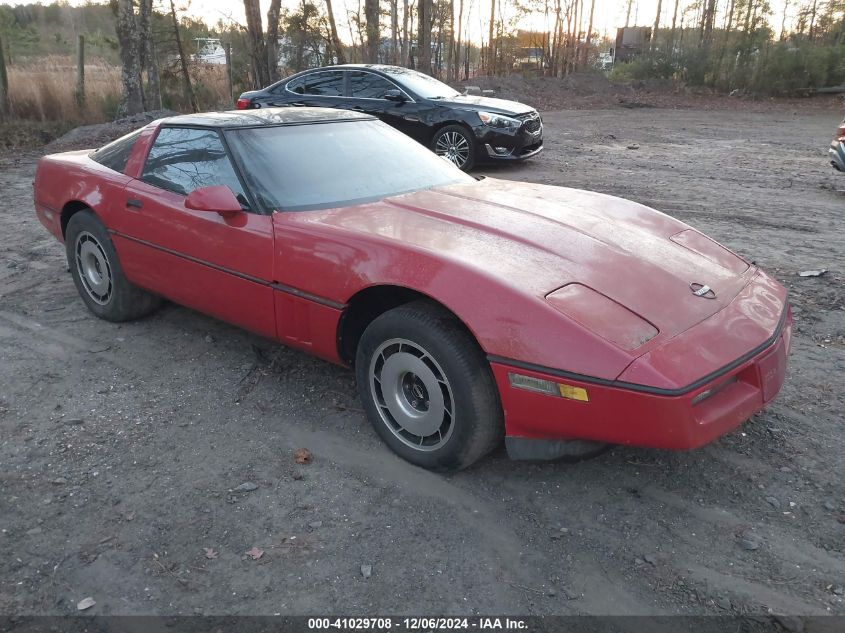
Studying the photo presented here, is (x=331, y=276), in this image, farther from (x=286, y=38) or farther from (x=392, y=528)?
(x=286, y=38)

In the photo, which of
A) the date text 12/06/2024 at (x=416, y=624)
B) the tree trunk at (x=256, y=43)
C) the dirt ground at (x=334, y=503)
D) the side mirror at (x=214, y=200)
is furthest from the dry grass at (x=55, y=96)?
the date text 12/06/2024 at (x=416, y=624)

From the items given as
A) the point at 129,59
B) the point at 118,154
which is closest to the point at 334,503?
the point at 118,154

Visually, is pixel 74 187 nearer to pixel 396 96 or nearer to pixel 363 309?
pixel 363 309

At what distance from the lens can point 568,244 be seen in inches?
117

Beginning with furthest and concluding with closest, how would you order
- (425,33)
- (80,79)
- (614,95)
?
1. (614,95)
2. (425,33)
3. (80,79)

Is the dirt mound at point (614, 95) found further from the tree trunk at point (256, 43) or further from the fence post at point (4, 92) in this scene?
the fence post at point (4, 92)

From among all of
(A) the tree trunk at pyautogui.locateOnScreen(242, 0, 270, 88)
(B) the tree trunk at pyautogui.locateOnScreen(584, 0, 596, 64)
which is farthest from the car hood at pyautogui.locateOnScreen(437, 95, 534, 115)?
(B) the tree trunk at pyautogui.locateOnScreen(584, 0, 596, 64)

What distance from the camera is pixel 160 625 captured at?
2.16 metres

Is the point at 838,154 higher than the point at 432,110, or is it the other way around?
the point at 432,110

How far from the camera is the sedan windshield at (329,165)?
3.44 meters

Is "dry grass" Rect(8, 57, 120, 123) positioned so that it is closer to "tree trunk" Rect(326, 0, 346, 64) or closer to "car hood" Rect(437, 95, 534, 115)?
"tree trunk" Rect(326, 0, 346, 64)

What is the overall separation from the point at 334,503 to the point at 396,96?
324 inches

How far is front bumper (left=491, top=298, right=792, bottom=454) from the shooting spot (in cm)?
227

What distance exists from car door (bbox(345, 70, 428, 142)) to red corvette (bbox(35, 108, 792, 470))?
222 inches
